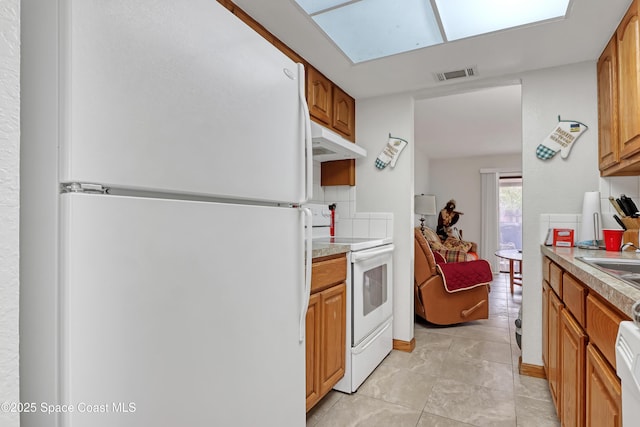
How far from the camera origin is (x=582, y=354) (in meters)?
1.21

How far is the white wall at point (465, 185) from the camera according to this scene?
21.0 ft

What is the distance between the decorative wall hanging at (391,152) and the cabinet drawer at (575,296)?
4.81 ft

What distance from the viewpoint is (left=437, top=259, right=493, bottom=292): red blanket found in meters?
3.14

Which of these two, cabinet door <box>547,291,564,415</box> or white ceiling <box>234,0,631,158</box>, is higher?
white ceiling <box>234,0,631,158</box>

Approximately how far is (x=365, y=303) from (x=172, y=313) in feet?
5.37

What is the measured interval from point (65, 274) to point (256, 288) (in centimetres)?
50

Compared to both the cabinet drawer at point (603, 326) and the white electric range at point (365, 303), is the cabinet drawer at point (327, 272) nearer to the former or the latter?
the white electric range at point (365, 303)

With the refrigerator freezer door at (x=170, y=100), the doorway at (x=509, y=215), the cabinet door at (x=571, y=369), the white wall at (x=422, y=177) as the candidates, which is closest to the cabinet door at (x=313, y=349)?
the refrigerator freezer door at (x=170, y=100)

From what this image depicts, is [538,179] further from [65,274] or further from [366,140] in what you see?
[65,274]

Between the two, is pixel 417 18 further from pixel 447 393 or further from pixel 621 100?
pixel 447 393

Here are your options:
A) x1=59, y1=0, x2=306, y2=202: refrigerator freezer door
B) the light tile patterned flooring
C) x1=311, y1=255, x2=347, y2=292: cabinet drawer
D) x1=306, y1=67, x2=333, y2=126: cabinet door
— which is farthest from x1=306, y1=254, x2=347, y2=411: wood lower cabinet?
x1=306, y1=67, x2=333, y2=126: cabinet door

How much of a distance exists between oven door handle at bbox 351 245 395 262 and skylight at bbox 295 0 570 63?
1233mm
